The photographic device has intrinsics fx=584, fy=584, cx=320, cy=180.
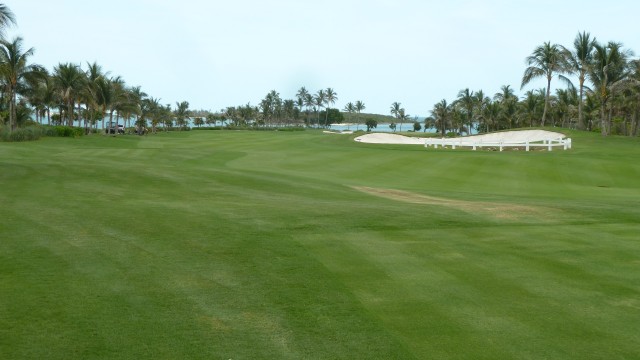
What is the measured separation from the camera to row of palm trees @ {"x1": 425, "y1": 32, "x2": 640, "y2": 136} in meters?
60.8

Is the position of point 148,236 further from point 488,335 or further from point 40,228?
point 488,335

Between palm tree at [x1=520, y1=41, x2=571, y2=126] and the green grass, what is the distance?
6133 centimetres

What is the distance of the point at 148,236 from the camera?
11.3 m

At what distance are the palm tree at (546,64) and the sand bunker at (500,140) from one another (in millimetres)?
9224

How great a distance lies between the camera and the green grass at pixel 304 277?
21.6ft

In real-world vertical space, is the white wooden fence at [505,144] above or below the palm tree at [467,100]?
below

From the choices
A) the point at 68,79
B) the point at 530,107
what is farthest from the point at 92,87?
the point at 530,107

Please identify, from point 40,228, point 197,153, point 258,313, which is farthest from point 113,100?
point 258,313

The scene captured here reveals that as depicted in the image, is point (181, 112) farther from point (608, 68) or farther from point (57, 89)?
point (608, 68)

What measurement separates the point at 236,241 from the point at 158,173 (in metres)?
12.1

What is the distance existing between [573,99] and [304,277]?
10645cm

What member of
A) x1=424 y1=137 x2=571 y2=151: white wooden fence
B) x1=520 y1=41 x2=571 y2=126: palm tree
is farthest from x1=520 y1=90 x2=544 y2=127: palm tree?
x1=424 y1=137 x2=571 y2=151: white wooden fence

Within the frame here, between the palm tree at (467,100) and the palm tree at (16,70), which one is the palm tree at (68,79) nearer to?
the palm tree at (16,70)

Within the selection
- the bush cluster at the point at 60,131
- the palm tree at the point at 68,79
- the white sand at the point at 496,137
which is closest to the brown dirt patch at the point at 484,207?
the white sand at the point at 496,137
